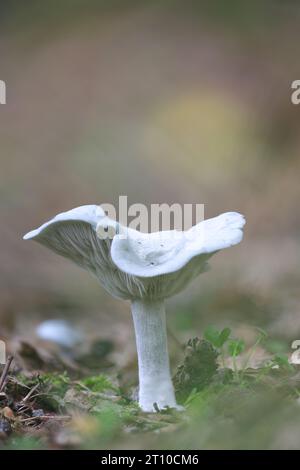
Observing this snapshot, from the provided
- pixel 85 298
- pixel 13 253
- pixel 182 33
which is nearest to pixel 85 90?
pixel 182 33

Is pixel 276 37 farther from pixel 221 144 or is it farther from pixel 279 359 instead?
pixel 279 359

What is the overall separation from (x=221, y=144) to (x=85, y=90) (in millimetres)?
4499

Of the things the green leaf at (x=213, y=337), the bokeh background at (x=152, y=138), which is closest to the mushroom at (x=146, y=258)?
the green leaf at (x=213, y=337)

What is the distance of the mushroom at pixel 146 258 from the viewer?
8.73ft

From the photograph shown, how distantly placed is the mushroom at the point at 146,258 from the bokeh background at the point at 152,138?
8.64 feet

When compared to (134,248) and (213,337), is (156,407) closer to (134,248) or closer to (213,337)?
(213,337)

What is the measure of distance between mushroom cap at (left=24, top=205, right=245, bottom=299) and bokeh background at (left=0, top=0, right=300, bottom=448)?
273cm

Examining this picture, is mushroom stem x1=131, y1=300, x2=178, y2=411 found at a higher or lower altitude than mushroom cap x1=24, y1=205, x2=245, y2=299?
lower

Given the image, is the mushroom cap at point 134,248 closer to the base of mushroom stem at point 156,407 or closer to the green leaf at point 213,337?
the green leaf at point 213,337

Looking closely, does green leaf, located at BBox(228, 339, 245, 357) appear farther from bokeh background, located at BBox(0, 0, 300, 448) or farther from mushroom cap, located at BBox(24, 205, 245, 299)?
bokeh background, located at BBox(0, 0, 300, 448)

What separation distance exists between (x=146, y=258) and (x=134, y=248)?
0.31 ft

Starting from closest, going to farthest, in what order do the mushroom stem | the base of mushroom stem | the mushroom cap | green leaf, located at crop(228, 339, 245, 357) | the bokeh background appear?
the mushroom cap, the base of mushroom stem, the mushroom stem, green leaf, located at crop(228, 339, 245, 357), the bokeh background

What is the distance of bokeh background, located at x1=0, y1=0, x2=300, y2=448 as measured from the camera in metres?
7.55

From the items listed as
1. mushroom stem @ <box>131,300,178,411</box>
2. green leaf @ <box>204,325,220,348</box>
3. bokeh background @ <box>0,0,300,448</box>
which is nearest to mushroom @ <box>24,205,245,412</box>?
mushroom stem @ <box>131,300,178,411</box>
